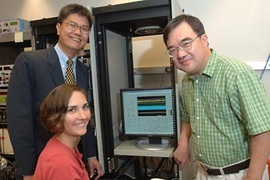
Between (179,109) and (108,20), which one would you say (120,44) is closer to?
(108,20)

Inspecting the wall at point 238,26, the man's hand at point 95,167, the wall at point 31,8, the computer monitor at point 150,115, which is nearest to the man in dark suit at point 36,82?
the man's hand at point 95,167

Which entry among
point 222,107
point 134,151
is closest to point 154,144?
point 134,151

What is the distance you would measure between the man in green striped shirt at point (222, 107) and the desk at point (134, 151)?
11.7 inches

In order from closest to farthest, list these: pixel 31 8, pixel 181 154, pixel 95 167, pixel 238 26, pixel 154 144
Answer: pixel 181 154
pixel 95 167
pixel 154 144
pixel 238 26
pixel 31 8

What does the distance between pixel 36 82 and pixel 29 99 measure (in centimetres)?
11

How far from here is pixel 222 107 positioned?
1.14 m

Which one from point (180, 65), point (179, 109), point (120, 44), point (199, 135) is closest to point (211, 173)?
point (199, 135)

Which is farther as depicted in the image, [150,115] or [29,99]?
[150,115]

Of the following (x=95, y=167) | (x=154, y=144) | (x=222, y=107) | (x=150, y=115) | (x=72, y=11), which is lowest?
(x=95, y=167)

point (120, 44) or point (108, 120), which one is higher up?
point (120, 44)

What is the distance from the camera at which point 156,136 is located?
1661mm

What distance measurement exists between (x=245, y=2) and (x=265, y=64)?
A: 0.57 meters

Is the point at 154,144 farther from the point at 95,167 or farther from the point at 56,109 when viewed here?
the point at 56,109

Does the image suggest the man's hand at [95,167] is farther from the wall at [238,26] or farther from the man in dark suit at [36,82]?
the wall at [238,26]
